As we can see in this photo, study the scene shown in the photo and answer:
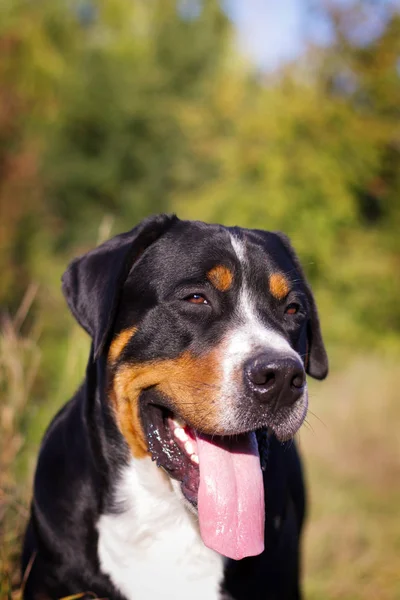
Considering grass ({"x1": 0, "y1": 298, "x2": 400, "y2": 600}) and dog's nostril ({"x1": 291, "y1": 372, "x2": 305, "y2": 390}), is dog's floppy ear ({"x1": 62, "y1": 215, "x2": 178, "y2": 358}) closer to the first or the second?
dog's nostril ({"x1": 291, "y1": 372, "x2": 305, "y2": 390})

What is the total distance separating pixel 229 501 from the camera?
287 centimetres

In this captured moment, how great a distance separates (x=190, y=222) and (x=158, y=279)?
14.1 inches

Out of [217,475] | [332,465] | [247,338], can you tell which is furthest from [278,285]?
[332,465]

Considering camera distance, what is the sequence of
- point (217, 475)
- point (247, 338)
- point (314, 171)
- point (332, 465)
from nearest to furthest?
point (247, 338) < point (217, 475) < point (332, 465) < point (314, 171)

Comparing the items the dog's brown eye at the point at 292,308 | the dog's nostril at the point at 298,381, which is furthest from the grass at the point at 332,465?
the dog's brown eye at the point at 292,308

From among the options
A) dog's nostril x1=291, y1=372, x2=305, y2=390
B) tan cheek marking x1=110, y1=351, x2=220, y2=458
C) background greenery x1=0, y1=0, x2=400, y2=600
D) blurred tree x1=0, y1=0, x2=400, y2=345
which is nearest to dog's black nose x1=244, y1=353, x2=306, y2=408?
dog's nostril x1=291, y1=372, x2=305, y2=390

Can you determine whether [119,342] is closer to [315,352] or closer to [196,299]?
[196,299]

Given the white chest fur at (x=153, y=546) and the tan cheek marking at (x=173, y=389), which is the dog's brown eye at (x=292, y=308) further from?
the white chest fur at (x=153, y=546)

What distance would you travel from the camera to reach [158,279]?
3.12m

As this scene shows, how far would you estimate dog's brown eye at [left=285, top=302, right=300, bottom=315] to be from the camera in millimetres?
3225

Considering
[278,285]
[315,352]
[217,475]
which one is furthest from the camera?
[315,352]

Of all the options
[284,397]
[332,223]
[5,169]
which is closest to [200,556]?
[284,397]

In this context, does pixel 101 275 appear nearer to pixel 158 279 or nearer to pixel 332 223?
pixel 158 279

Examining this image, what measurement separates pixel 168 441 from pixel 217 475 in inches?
9.6
